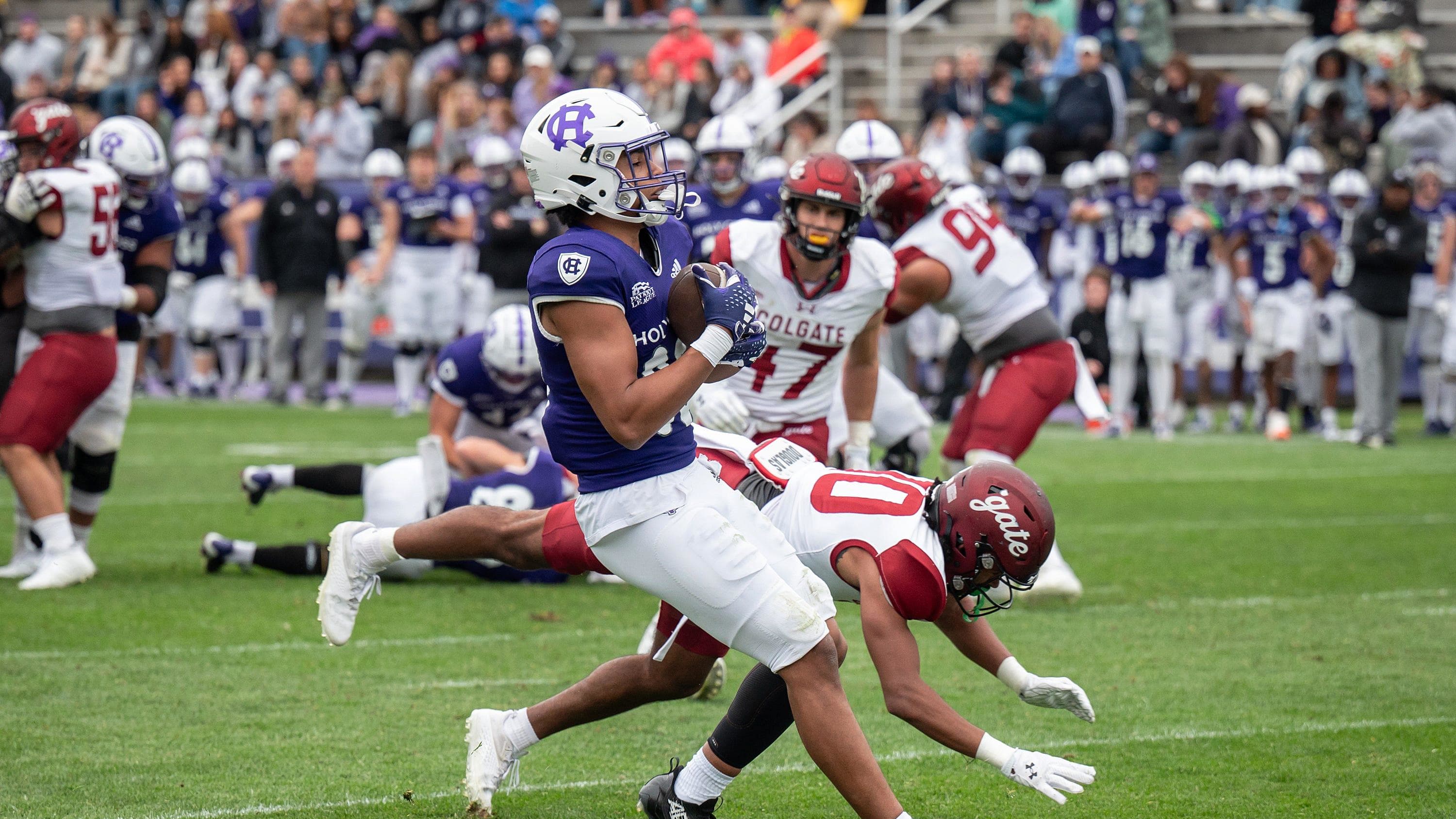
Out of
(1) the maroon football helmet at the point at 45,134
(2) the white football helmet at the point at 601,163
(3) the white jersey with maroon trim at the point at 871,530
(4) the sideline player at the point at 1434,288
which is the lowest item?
(4) the sideline player at the point at 1434,288

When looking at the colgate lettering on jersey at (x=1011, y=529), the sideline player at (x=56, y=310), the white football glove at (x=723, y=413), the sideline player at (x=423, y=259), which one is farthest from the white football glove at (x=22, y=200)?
the sideline player at (x=423, y=259)

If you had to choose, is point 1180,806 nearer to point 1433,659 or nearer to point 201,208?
point 1433,659

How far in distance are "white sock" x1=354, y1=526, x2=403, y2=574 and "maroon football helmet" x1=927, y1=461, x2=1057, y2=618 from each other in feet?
4.47

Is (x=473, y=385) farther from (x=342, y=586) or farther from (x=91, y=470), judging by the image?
(x=342, y=586)

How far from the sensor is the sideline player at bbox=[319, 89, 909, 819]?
3.55m

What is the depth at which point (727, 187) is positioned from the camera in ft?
33.1

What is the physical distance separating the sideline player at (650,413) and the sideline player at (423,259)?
11399 millimetres

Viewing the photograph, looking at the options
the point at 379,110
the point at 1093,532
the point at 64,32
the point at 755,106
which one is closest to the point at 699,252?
the point at 1093,532

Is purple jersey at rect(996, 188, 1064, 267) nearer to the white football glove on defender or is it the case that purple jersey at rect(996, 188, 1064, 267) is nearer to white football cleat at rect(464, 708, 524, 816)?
the white football glove on defender

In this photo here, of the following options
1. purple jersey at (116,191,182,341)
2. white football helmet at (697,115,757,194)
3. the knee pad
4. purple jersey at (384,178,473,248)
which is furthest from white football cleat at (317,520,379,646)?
purple jersey at (384,178,473,248)

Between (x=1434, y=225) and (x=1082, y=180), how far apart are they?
122 inches

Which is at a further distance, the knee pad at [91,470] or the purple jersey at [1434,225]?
the purple jersey at [1434,225]

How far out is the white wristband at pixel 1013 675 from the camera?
4.07m

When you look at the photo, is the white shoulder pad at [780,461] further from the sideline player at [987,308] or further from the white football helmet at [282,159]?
the white football helmet at [282,159]
